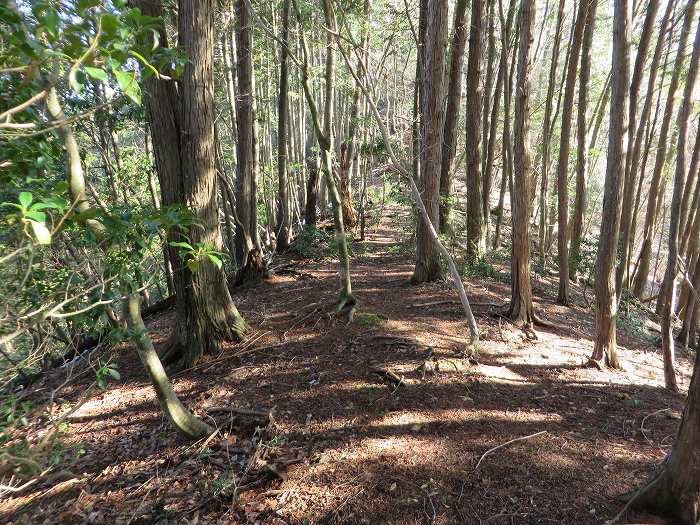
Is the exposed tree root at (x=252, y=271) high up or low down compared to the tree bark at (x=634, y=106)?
down

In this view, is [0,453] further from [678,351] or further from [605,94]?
[605,94]

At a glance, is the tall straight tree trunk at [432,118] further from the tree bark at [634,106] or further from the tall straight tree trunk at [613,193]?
the tree bark at [634,106]


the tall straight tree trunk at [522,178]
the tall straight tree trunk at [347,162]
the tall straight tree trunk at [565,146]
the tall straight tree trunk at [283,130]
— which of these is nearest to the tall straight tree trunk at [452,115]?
the tall straight tree trunk at [565,146]

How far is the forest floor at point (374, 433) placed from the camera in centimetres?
308

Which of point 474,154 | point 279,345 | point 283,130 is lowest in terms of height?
point 279,345

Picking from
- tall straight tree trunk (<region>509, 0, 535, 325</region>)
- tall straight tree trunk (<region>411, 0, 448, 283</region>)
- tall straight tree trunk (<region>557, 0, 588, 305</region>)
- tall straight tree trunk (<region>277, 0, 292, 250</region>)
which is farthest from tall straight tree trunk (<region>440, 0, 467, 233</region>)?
tall straight tree trunk (<region>277, 0, 292, 250</region>)

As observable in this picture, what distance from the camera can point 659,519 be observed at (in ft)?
8.21

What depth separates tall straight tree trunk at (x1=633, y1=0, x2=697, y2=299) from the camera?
9.68 metres

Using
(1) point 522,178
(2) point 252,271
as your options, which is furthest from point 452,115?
(2) point 252,271

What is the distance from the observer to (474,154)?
987cm

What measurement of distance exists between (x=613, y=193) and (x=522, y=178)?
129 centimetres

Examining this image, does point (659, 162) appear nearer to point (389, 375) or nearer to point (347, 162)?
point (347, 162)

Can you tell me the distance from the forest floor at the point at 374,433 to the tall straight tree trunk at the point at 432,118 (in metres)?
1.67

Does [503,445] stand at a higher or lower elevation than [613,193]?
lower
